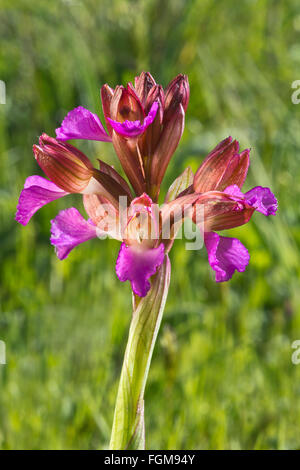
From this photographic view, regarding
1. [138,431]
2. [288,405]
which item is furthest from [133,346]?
[288,405]

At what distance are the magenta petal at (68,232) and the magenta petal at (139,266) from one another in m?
0.06

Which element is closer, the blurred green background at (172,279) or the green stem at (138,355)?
the green stem at (138,355)

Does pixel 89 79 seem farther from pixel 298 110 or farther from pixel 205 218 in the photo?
pixel 205 218

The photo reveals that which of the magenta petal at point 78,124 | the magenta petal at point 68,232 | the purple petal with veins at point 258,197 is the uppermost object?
the magenta petal at point 78,124

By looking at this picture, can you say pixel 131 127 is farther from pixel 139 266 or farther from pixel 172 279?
pixel 172 279

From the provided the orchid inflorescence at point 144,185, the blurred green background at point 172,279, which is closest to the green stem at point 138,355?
the orchid inflorescence at point 144,185

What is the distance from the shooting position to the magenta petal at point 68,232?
1.63ft

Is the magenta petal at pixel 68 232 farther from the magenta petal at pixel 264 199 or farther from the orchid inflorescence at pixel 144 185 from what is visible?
the magenta petal at pixel 264 199

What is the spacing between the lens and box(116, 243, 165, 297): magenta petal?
1.43ft

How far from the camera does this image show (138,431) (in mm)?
510

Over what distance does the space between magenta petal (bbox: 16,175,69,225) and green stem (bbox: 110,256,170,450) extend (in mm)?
119

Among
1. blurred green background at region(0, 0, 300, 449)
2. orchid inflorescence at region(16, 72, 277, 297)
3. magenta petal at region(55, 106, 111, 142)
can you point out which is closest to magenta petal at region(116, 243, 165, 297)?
orchid inflorescence at region(16, 72, 277, 297)

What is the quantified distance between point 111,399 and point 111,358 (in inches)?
7.0

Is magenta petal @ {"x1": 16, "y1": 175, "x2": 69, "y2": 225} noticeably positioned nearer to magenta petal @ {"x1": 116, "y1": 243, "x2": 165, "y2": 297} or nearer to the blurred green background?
magenta petal @ {"x1": 116, "y1": 243, "x2": 165, "y2": 297}
